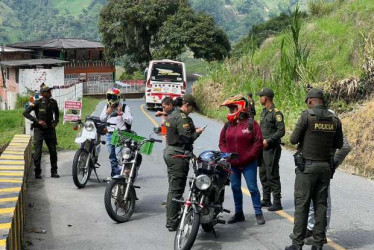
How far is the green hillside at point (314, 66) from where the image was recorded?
1639cm

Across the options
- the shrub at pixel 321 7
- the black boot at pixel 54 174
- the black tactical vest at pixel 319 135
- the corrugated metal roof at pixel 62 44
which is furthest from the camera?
the corrugated metal roof at pixel 62 44

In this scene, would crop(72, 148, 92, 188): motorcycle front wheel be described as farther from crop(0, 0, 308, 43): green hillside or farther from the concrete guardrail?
crop(0, 0, 308, 43): green hillside

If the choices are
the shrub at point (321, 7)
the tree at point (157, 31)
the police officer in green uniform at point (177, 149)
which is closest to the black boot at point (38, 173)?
the police officer in green uniform at point (177, 149)

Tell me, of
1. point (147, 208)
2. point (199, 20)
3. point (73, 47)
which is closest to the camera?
point (147, 208)

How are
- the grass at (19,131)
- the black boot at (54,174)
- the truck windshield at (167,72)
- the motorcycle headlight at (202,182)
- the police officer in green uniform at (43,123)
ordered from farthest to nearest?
the truck windshield at (167,72)
the grass at (19,131)
the black boot at (54,174)
the police officer in green uniform at (43,123)
the motorcycle headlight at (202,182)

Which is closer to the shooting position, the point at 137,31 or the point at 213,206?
the point at 213,206

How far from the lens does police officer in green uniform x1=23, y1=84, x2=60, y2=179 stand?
11281mm

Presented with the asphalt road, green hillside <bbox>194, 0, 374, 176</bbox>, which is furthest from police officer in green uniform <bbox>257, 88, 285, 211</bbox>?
green hillside <bbox>194, 0, 374, 176</bbox>

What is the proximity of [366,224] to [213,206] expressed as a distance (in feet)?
7.94

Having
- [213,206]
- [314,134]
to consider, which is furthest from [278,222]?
[314,134]

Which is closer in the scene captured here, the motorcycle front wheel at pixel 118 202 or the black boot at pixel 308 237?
the black boot at pixel 308 237

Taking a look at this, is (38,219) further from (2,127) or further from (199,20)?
(199,20)

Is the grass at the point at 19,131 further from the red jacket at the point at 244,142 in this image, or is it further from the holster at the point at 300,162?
the holster at the point at 300,162

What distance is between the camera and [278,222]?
26.5ft
